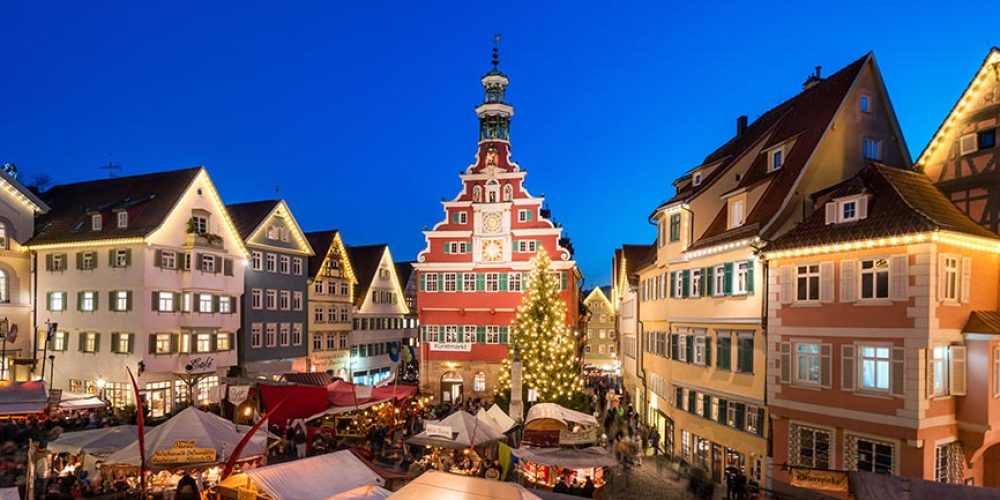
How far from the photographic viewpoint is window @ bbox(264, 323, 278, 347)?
46.8m

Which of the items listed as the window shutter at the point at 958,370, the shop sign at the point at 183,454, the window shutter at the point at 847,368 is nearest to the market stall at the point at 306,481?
the shop sign at the point at 183,454

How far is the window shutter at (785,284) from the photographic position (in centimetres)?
2183

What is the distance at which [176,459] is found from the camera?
17812 millimetres

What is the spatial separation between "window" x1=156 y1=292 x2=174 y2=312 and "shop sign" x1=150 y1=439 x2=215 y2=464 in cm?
2262

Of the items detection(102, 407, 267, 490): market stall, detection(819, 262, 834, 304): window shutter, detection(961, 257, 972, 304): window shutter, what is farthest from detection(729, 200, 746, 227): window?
detection(102, 407, 267, 490): market stall

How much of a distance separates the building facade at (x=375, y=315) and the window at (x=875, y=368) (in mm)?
42732

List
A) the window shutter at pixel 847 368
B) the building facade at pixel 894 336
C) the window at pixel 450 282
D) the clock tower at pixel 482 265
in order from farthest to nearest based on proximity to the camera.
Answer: the window at pixel 450 282 → the clock tower at pixel 482 265 → the window shutter at pixel 847 368 → the building facade at pixel 894 336

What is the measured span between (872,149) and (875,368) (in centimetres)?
934

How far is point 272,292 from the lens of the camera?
47.5 m

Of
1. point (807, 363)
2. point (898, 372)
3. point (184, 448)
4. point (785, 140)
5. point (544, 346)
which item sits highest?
point (785, 140)

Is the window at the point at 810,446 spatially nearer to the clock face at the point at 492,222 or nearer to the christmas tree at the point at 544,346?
the christmas tree at the point at 544,346

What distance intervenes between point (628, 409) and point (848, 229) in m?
24.7

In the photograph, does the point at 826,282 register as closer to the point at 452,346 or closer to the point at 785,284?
the point at 785,284

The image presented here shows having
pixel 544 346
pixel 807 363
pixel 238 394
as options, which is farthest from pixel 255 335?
pixel 807 363
